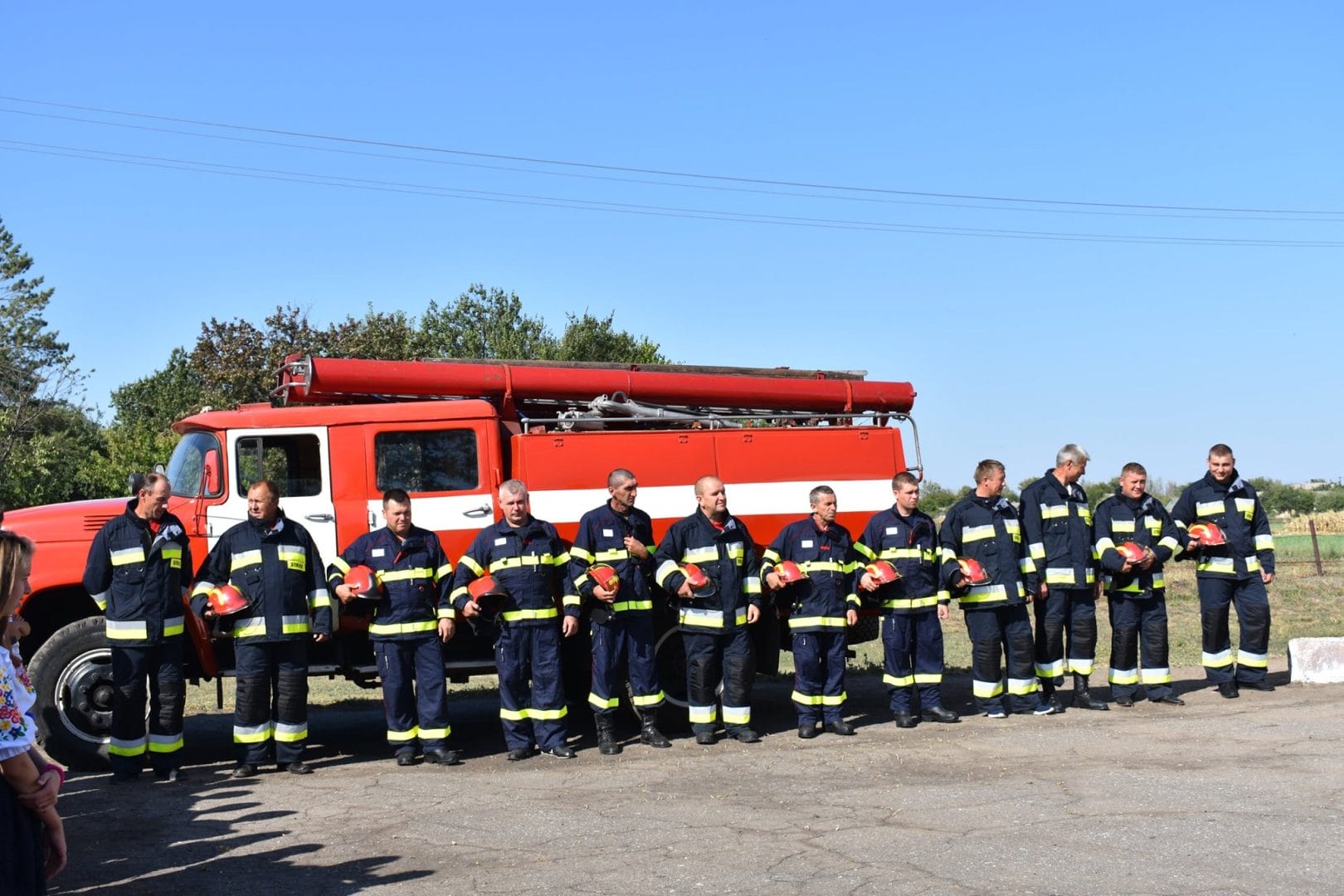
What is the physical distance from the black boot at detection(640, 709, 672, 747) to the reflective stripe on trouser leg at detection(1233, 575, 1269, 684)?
17.5ft

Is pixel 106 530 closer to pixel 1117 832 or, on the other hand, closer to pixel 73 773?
pixel 73 773

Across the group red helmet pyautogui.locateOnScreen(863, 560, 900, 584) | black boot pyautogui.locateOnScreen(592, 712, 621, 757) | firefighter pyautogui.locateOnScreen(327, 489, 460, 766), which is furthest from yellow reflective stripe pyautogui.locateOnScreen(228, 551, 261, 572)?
red helmet pyautogui.locateOnScreen(863, 560, 900, 584)

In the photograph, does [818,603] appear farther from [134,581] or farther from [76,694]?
[76,694]

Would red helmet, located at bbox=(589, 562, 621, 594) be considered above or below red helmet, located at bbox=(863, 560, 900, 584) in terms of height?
above

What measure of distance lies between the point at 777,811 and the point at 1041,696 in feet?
13.8

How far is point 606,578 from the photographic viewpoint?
30.2 feet

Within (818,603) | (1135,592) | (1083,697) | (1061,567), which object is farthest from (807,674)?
(1135,592)

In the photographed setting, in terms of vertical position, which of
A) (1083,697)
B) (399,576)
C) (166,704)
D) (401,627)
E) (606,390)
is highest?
(606,390)

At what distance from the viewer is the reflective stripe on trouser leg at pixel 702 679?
9727 millimetres

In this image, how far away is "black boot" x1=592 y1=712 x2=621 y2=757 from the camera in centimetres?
945

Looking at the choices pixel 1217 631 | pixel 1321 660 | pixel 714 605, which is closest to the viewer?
pixel 714 605

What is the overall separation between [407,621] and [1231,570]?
7.07 m

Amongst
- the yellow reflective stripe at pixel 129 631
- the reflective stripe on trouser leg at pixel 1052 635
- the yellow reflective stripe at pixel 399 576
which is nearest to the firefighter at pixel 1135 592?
the reflective stripe on trouser leg at pixel 1052 635

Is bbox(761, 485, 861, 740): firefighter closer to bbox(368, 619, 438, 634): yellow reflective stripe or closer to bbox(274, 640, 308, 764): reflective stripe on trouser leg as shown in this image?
bbox(368, 619, 438, 634): yellow reflective stripe
